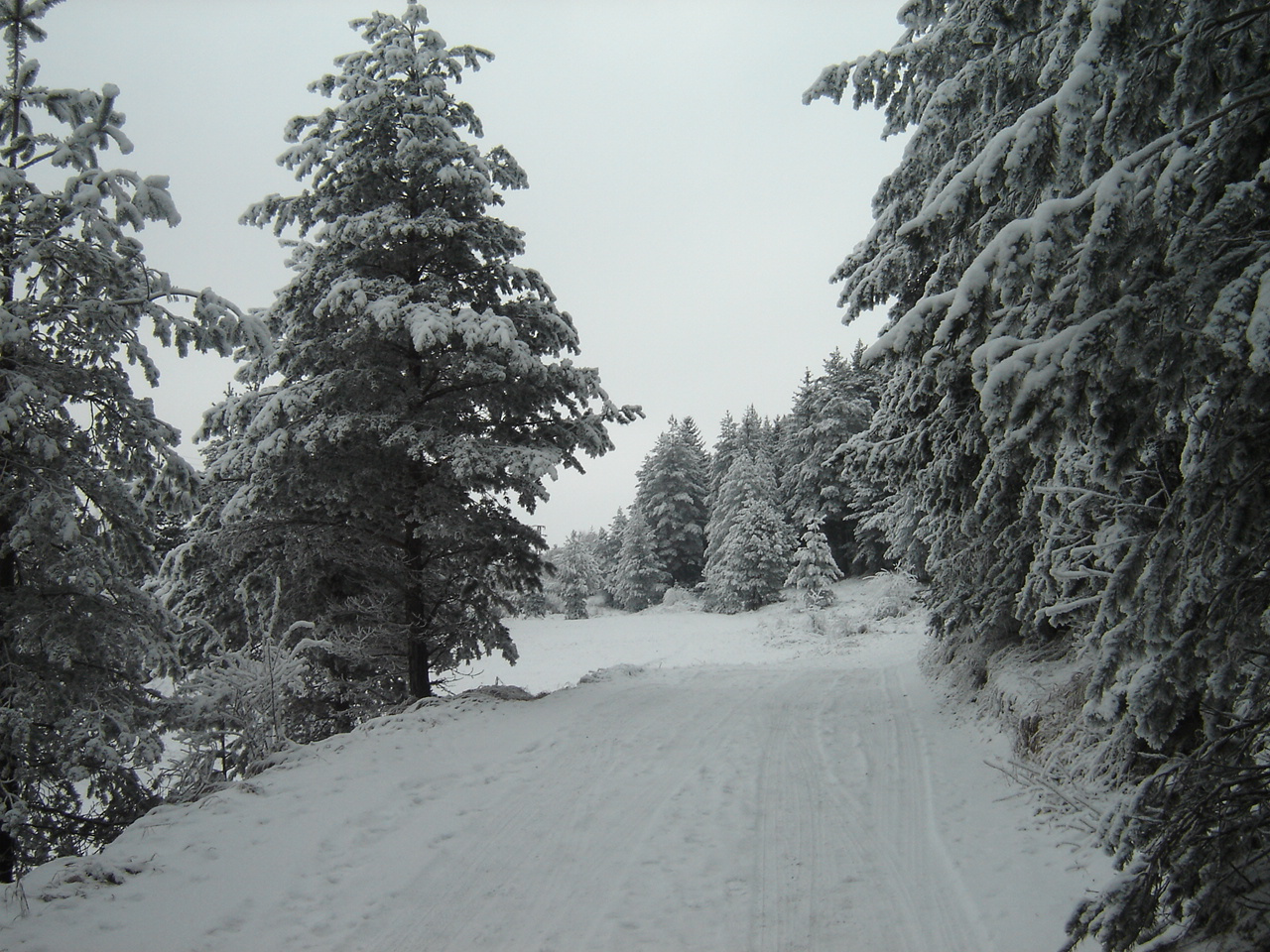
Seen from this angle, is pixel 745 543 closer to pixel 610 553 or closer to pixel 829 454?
pixel 829 454

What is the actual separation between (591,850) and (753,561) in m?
25.7

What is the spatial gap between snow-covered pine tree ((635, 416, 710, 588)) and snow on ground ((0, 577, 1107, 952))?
3156 centimetres

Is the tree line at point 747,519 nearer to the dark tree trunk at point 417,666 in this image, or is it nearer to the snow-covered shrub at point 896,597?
the snow-covered shrub at point 896,597

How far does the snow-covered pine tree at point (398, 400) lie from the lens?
865 centimetres

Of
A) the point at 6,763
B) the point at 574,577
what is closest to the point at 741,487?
the point at 574,577

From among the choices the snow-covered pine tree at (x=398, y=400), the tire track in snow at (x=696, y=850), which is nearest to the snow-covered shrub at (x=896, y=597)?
the tire track in snow at (x=696, y=850)

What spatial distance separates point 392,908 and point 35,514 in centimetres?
393

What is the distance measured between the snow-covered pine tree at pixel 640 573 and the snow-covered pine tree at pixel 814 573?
12.6m

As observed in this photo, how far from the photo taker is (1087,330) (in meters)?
2.69

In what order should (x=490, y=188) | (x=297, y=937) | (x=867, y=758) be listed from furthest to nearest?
(x=490, y=188) < (x=867, y=758) < (x=297, y=937)

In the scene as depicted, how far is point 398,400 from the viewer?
9.13m

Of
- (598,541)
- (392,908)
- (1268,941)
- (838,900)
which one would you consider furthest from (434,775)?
(598,541)

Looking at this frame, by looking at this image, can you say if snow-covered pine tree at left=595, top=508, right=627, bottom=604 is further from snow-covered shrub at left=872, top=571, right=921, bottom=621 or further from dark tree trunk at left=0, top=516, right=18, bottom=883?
dark tree trunk at left=0, top=516, right=18, bottom=883

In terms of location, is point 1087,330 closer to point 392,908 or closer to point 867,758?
point 392,908
